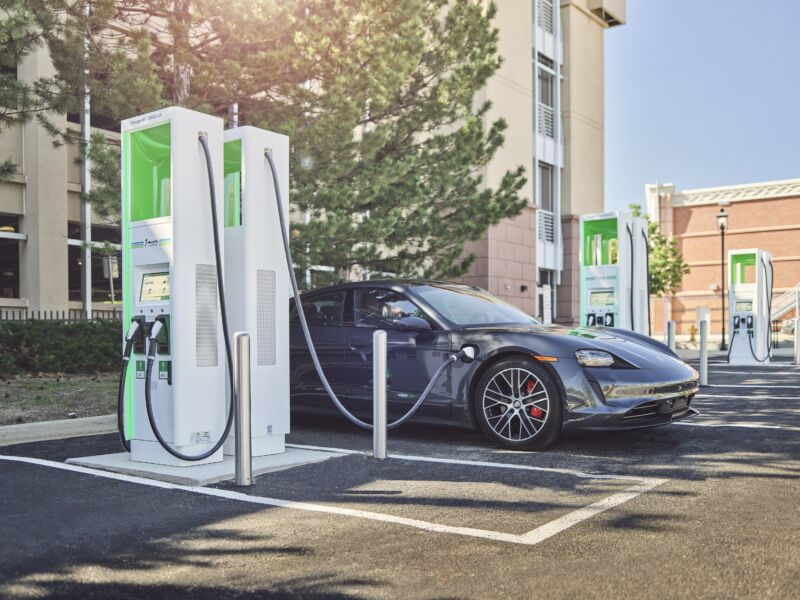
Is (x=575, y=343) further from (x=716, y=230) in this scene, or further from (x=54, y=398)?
(x=716, y=230)

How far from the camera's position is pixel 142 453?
244 inches

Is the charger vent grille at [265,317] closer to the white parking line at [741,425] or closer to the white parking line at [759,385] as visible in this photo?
the white parking line at [741,425]

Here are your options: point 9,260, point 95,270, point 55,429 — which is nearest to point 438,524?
point 55,429

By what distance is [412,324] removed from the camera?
727 centimetres

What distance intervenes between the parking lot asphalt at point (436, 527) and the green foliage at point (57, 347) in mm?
6825

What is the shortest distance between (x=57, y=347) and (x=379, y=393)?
8944mm

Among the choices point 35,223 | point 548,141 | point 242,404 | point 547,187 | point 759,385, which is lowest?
point 759,385

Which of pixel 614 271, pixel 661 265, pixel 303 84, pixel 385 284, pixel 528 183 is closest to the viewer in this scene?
pixel 385 284

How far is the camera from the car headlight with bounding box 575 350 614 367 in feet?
21.3

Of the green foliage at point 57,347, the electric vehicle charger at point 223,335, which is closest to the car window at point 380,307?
the electric vehicle charger at point 223,335

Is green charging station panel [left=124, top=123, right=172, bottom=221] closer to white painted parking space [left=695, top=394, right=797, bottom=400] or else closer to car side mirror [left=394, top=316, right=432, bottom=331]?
car side mirror [left=394, top=316, right=432, bottom=331]

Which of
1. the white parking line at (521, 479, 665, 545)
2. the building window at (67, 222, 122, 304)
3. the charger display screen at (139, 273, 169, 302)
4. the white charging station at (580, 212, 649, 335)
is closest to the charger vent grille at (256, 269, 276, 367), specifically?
the charger display screen at (139, 273, 169, 302)

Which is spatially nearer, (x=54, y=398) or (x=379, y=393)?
(x=379, y=393)

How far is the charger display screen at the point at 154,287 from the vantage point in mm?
6011
